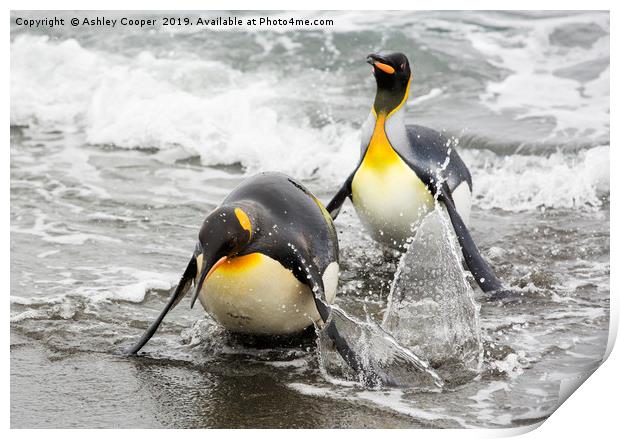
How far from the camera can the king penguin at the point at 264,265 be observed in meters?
3.41

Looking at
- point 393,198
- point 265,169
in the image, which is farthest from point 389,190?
point 265,169

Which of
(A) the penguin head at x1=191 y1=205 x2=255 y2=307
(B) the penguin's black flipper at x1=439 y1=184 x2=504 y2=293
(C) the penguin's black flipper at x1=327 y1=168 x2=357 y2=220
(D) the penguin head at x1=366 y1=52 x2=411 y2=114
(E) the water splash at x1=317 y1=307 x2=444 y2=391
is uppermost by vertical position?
(D) the penguin head at x1=366 y1=52 x2=411 y2=114

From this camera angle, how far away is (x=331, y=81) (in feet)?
30.1

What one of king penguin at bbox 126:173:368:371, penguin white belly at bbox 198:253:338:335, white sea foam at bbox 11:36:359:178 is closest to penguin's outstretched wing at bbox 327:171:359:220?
king penguin at bbox 126:173:368:371

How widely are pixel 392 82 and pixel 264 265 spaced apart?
169cm

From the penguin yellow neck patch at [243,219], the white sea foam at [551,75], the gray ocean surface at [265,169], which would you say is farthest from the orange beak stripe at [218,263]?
the white sea foam at [551,75]

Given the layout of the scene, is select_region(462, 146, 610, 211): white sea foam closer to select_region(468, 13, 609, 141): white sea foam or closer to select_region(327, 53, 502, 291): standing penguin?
select_region(468, 13, 609, 141): white sea foam

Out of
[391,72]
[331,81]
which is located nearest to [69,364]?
[391,72]

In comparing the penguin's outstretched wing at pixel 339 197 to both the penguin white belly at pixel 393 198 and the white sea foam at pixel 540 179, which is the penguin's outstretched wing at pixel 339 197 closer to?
the penguin white belly at pixel 393 198

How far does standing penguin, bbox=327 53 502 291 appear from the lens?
480 cm

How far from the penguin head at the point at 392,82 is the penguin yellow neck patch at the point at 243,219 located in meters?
1.58

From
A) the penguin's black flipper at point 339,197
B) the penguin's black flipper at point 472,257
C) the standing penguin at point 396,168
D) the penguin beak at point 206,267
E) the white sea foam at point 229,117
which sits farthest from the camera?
the white sea foam at point 229,117

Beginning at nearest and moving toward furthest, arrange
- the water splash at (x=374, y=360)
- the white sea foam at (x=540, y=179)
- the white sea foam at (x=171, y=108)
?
the water splash at (x=374, y=360) → the white sea foam at (x=540, y=179) → the white sea foam at (x=171, y=108)

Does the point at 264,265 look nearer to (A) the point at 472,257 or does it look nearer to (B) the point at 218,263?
(B) the point at 218,263
